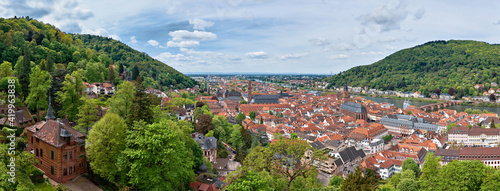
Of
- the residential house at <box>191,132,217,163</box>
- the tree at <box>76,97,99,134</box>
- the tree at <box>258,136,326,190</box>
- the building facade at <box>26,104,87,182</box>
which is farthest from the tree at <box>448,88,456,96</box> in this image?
the building facade at <box>26,104,87,182</box>

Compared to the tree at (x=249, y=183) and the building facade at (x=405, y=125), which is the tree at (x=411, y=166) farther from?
the building facade at (x=405, y=125)

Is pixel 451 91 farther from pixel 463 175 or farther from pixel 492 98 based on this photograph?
pixel 463 175

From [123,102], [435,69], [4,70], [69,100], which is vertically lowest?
[69,100]

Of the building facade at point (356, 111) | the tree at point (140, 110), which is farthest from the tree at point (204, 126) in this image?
the building facade at point (356, 111)

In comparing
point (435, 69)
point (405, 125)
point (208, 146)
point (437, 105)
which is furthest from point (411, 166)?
point (435, 69)

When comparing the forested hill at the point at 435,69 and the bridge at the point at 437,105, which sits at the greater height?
the forested hill at the point at 435,69

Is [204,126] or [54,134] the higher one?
[54,134]
